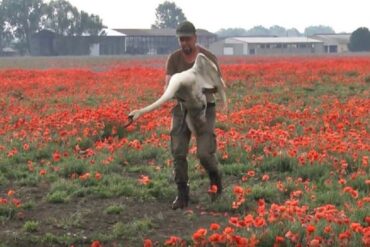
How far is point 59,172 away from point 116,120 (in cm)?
281

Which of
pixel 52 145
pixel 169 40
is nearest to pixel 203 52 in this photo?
pixel 52 145

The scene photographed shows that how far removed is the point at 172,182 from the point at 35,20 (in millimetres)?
103818

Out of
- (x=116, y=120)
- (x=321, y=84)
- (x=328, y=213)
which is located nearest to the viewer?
(x=328, y=213)

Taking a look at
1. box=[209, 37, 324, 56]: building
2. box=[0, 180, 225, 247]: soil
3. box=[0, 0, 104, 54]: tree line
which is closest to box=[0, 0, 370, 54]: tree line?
box=[0, 0, 104, 54]: tree line

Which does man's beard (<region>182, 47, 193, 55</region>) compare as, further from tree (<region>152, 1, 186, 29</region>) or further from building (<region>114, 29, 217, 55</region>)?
tree (<region>152, 1, 186, 29</region>)

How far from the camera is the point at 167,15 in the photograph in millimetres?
138500

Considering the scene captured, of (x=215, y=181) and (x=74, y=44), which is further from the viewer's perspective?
(x=74, y=44)

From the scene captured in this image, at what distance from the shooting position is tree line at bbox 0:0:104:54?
3861 inches

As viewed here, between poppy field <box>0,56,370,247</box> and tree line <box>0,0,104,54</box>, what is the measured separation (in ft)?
279

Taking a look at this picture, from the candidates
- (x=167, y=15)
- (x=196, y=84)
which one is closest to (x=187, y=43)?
(x=196, y=84)

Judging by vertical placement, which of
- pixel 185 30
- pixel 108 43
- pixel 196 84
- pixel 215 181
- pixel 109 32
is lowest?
pixel 215 181

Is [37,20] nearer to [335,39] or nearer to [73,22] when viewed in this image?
[73,22]

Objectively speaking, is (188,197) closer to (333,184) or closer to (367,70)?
(333,184)

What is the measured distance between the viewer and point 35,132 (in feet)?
36.8
